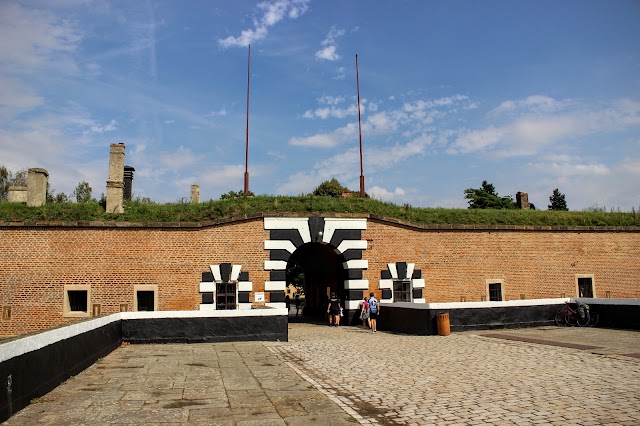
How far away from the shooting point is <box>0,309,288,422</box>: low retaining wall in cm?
668

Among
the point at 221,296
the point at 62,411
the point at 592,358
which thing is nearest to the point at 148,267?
the point at 221,296

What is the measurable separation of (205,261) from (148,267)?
6.99 ft

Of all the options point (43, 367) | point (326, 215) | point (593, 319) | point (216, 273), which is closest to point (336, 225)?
point (326, 215)

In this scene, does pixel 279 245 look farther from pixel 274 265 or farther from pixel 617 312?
pixel 617 312

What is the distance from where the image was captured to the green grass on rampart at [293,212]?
20.0 m

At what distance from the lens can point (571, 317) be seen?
17.9 m

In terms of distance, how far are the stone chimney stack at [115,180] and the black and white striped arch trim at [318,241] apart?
6.02 m

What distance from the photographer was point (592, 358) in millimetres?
10727

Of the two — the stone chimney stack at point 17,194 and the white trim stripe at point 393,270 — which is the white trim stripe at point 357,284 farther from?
the stone chimney stack at point 17,194

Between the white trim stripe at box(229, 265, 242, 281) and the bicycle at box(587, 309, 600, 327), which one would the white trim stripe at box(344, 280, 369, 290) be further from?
the bicycle at box(587, 309, 600, 327)

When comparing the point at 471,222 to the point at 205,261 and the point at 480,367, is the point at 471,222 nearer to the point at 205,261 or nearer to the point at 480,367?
the point at 205,261

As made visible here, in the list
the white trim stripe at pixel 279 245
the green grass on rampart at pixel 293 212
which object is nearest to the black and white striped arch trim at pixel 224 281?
the white trim stripe at pixel 279 245

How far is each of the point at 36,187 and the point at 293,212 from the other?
34.8ft

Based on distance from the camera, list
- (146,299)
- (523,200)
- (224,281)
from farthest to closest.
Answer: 1. (523,200)
2. (224,281)
3. (146,299)
